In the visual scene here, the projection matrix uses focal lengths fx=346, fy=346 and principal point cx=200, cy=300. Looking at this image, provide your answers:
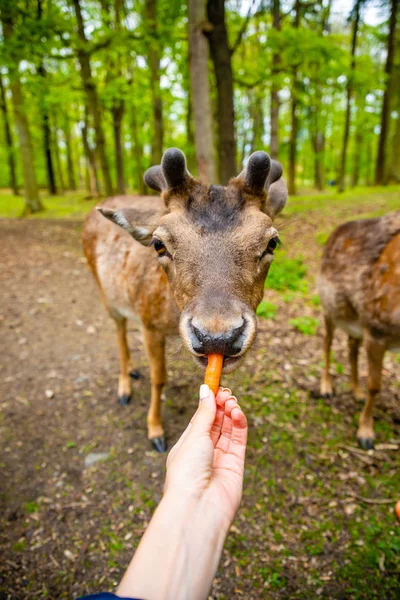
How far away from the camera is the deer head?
1983 mm

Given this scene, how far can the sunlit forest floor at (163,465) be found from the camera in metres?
2.96

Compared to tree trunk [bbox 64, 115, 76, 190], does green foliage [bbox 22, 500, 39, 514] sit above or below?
below

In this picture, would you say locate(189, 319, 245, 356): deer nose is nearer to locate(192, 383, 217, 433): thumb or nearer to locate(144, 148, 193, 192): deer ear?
locate(192, 383, 217, 433): thumb

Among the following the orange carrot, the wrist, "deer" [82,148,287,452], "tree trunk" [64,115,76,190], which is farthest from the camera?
"tree trunk" [64,115,76,190]

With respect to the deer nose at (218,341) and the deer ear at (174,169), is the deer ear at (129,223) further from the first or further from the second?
the deer nose at (218,341)

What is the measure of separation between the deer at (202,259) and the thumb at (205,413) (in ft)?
0.86

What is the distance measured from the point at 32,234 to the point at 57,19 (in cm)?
641

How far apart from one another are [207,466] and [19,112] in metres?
16.8

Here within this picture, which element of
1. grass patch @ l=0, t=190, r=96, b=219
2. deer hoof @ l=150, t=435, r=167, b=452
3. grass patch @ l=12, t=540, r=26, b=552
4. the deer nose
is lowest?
grass patch @ l=12, t=540, r=26, b=552

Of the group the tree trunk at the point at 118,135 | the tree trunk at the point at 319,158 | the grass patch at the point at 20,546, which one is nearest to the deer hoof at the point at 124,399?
the grass patch at the point at 20,546

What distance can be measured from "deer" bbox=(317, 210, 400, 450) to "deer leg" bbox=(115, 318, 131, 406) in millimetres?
2850

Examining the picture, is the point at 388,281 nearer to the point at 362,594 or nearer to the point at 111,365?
the point at 362,594

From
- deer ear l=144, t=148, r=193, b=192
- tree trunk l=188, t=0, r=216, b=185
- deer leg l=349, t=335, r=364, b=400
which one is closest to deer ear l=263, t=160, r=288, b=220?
deer ear l=144, t=148, r=193, b=192

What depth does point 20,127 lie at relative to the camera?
14625 mm
